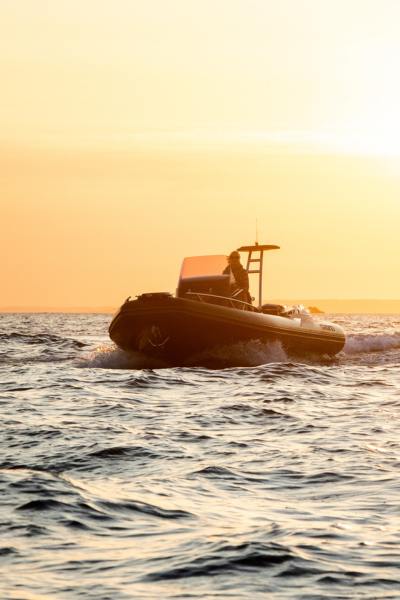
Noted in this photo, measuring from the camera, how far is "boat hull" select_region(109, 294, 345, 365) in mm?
23844

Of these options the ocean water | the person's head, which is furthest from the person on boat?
the ocean water

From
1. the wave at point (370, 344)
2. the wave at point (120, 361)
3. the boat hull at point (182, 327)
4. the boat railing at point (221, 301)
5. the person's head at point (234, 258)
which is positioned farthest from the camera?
the wave at point (370, 344)

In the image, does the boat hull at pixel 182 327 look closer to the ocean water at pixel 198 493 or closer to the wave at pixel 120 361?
the wave at pixel 120 361

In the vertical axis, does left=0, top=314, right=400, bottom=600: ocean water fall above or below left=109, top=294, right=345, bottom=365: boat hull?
below

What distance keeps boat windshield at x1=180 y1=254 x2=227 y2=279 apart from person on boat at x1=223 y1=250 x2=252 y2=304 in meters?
0.45

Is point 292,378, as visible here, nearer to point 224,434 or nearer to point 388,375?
point 388,375

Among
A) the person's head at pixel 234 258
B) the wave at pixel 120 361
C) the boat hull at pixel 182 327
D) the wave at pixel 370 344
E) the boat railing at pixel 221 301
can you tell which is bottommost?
the wave at pixel 370 344

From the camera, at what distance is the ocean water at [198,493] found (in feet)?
22.0

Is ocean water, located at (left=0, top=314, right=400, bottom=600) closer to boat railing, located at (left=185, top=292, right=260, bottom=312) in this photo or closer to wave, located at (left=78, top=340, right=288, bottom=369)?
boat railing, located at (left=185, top=292, right=260, bottom=312)

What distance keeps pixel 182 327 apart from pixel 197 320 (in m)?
0.43

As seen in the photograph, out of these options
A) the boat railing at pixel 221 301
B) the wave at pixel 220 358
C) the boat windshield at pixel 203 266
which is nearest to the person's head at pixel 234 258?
the boat windshield at pixel 203 266

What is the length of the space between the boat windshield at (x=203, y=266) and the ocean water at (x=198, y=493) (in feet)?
20.4

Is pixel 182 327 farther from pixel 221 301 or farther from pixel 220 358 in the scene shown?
pixel 220 358

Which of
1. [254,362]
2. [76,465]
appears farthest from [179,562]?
[254,362]
